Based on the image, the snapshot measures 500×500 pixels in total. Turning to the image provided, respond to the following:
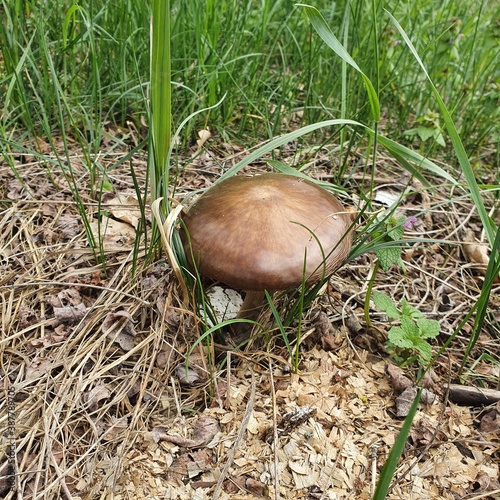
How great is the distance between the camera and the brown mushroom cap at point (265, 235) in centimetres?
144

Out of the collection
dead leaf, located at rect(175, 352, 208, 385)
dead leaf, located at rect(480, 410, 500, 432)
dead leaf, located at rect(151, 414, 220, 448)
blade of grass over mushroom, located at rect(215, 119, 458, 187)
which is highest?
blade of grass over mushroom, located at rect(215, 119, 458, 187)

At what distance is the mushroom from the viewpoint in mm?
1436

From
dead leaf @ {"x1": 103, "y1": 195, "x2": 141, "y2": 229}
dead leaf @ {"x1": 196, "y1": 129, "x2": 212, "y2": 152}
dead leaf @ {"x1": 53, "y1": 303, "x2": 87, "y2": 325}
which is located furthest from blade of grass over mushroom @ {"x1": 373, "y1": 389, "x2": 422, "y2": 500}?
dead leaf @ {"x1": 196, "y1": 129, "x2": 212, "y2": 152}

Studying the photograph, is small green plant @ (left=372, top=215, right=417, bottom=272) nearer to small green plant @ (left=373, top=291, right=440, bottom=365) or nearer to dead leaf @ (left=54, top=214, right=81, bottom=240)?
small green plant @ (left=373, top=291, right=440, bottom=365)

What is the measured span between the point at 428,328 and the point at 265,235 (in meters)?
0.68

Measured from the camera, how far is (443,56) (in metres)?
2.87

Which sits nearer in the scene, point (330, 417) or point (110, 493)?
point (110, 493)

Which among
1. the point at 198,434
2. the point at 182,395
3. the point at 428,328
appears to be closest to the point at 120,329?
the point at 182,395

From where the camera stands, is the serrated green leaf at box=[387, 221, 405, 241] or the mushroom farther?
the serrated green leaf at box=[387, 221, 405, 241]

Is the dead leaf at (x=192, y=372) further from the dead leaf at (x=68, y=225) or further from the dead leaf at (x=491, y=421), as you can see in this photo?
the dead leaf at (x=491, y=421)

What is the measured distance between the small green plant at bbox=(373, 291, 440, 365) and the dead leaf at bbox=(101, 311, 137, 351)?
85 centimetres

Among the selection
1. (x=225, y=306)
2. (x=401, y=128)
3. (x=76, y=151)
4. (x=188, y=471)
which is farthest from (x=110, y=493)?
(x=401, y=128)

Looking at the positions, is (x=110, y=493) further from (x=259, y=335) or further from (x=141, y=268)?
(x=141, y=268)

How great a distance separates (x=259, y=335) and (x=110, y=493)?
642 millimetres
